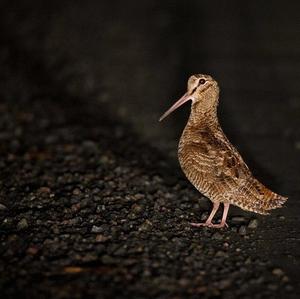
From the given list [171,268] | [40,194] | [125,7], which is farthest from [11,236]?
[125,7]

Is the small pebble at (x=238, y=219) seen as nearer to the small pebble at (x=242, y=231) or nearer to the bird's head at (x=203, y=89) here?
the small pebble at (x=242, y=231)

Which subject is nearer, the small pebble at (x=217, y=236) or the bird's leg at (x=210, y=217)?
the small pebble at (x=217, y=236)

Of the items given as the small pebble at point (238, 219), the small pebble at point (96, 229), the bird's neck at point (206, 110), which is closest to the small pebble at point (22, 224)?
the small pebble at point (96, 229)

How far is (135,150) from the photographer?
9.04 meters

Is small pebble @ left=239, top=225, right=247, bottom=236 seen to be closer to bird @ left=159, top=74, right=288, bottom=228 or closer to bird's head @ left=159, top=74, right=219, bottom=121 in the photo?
bird @ left=159, top=74, right=288, bottom=228

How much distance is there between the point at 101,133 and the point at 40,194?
2.43 m

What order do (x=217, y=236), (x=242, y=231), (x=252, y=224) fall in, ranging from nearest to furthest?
(x=217, y=236)
(x=242, y=231)
(x=252, y=224)

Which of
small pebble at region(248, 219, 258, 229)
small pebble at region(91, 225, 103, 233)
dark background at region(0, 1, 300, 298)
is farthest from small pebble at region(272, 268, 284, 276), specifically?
small pebble at region(91, 225, 103, 233)

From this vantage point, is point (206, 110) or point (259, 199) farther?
point (206, 110)

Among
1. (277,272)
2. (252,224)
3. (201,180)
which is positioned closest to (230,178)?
(201,180)

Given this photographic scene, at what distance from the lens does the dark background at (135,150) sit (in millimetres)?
5680

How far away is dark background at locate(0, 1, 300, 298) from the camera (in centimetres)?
568

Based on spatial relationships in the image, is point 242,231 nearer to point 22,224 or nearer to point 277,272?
point 277,272

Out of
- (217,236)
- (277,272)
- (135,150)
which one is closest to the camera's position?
(277,272)
